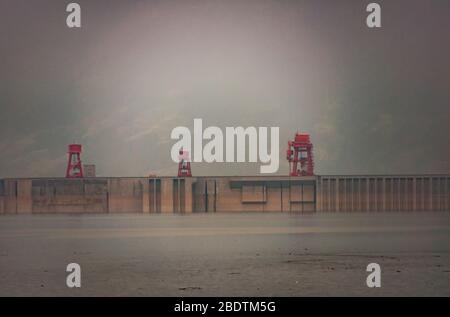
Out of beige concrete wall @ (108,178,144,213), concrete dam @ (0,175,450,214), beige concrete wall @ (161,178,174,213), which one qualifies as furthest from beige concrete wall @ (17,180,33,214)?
beige concrete wall @ (161,178,174,213)

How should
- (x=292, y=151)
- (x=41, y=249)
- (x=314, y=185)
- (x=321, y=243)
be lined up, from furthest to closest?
(x=292, y=151)
(x=314, y=185)
(x=321, y=243)
(x=41, y=249)

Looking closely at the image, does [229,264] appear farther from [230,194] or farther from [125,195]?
[125,195]

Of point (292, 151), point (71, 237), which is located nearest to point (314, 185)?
point (292, 151)

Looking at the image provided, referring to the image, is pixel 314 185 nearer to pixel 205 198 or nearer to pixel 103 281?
pixel 205 198

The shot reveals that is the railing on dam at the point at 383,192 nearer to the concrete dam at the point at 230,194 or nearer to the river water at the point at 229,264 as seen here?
the concrete dam at the point at 230,194

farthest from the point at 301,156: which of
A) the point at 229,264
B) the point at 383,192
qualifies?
the point at 229,264

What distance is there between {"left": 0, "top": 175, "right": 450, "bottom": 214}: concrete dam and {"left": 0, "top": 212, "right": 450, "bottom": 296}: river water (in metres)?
67.1

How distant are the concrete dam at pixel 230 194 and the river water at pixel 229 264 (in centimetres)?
6713

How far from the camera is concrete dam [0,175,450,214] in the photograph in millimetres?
142625

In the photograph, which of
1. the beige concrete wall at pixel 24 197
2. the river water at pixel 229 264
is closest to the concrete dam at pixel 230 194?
the beige concrete wall at pixel 24 197

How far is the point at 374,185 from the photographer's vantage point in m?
144

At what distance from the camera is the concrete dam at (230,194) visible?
14262cm
